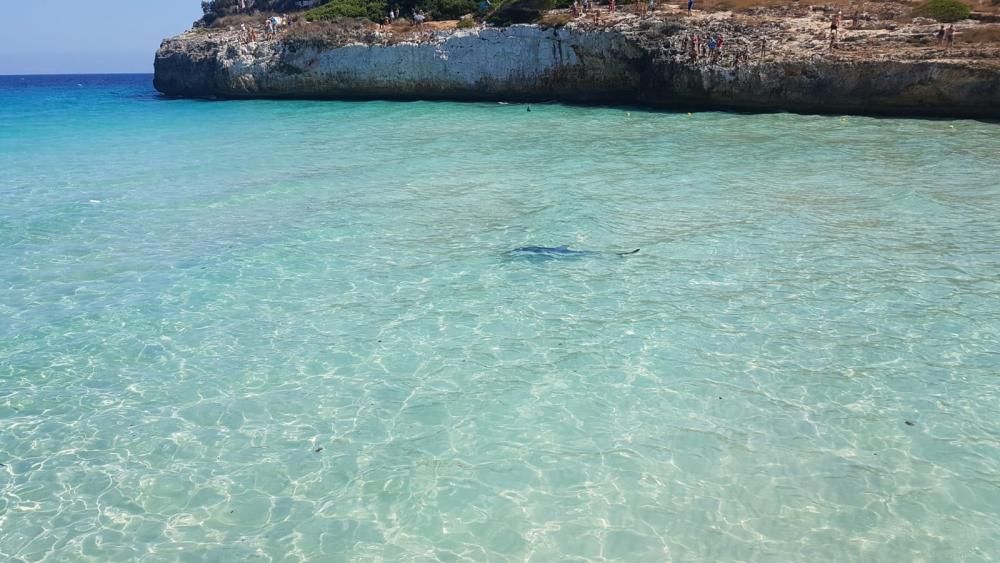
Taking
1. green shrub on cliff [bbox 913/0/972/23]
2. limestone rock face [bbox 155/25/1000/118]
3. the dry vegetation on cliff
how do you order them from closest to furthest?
the dry vegetation on cliff
limestone rock face [bbox 155/25/1000/118]
green shrub on cliff [bbox 913/0/972/23]

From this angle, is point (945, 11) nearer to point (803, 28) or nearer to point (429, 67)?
point (803, 28)

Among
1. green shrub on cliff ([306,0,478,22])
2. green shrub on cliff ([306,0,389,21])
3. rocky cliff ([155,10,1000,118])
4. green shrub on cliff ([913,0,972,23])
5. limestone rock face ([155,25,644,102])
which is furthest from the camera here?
green shrub on cliff ([306,0,389,21])

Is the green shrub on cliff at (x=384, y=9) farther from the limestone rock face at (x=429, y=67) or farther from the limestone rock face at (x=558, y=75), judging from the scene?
the limestone rock face at (x=558, y=75)

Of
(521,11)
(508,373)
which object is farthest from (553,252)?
(521,11)

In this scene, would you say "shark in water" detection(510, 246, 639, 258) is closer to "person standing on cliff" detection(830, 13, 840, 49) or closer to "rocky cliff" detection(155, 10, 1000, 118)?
"rocky cliff" detection(155, 10, 1000, 118)

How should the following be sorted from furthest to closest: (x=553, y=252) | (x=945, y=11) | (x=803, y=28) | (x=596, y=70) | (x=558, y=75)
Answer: (x=558, y=75)
(x=596, y=70)
(x=803, y=28)
(x=945, y=11)
(x=553, y=252)

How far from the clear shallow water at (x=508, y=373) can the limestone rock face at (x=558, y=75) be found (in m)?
11.2

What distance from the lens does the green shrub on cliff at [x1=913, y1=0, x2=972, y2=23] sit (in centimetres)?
2675

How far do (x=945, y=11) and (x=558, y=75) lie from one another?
1642cm

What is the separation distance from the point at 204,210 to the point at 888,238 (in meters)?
12.9

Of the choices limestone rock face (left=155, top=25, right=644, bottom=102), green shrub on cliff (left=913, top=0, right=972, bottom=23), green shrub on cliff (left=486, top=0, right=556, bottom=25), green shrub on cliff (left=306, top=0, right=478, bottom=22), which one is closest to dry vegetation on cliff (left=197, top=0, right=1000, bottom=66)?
green shrub on cliff (left=913, top=0, right=972, bottom=23)

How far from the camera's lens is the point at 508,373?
779 centimetres

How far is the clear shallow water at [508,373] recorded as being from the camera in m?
5.55

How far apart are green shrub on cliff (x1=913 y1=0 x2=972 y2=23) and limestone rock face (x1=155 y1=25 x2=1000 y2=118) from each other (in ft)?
11.6
